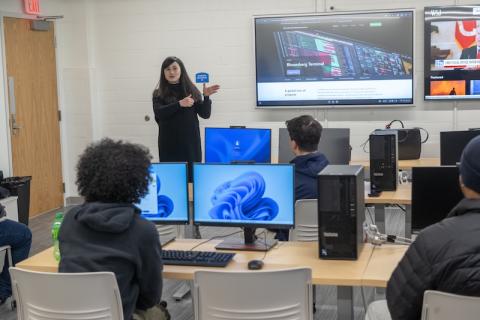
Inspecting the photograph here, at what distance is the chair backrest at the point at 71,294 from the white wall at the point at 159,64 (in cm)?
467

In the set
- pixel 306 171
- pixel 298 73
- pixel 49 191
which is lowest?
pixel 49 191

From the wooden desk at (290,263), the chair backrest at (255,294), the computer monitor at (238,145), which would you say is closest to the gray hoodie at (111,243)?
the chair backrest at (255,294)

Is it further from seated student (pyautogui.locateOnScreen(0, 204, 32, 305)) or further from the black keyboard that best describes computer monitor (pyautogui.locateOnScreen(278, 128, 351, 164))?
seated student (pyautogui.locateOnScreen(0, 204, 32, 305))

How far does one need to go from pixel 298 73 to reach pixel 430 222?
3794 millimetres

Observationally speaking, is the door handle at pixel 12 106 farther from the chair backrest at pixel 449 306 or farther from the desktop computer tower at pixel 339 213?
the chair backrest at pixel 449 306

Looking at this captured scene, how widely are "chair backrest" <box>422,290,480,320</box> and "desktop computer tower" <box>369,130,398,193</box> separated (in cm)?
228

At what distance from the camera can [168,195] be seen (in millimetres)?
3162

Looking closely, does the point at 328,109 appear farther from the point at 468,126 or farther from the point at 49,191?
the point at 49,191

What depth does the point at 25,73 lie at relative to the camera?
655 centimetres

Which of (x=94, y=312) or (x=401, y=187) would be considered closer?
(x=94, y=312)

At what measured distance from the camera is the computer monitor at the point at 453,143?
4.45 m

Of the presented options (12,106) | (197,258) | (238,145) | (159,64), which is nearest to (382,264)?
(197,258)

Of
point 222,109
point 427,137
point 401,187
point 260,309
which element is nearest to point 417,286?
point 260,309

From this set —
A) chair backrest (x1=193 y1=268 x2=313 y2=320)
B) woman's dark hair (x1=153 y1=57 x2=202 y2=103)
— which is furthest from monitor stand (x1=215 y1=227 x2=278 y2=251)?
woman's dark hair (x1=153 y1=57 x2=202 y2=103)
